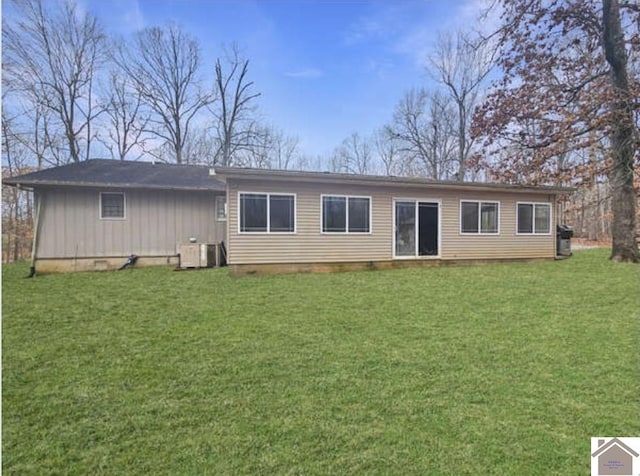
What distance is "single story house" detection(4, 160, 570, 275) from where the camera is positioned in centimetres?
924

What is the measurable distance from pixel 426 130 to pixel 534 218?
16.1 meters

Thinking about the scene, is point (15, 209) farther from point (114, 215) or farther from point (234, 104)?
point (234, 104)

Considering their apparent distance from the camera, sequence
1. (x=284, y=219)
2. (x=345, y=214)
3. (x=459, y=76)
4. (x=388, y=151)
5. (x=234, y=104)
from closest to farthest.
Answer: (x=284, y=219) → (x=345, y=214) → (x=234, y=104) → (x=459, y=76) → (x=388, y=151)

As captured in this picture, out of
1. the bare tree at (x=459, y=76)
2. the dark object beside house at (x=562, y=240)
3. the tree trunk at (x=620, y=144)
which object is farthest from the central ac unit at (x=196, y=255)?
the bare tree at (x=459, y=76)

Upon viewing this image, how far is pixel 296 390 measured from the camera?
9.81ft

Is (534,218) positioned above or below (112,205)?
below

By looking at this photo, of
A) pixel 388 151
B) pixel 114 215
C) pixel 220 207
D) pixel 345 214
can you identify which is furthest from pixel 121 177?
pixel 388 151

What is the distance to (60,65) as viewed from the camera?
18.1 metres

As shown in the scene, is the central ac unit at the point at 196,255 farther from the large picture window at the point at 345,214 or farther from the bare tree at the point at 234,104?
the bare tree at the point at 234,104

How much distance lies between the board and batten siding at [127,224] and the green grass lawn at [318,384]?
4574 mm

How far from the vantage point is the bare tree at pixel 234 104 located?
22.1 meters

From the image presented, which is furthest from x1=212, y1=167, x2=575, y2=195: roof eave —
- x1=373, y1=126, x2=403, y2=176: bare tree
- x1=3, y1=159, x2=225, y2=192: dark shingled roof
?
x1=373, y1=126, x2=403, y2=176: bare tree

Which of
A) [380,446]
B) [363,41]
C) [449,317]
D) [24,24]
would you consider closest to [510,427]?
[380,446]

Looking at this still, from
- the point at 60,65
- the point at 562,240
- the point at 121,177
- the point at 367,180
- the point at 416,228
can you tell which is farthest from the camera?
the point at 60,65
